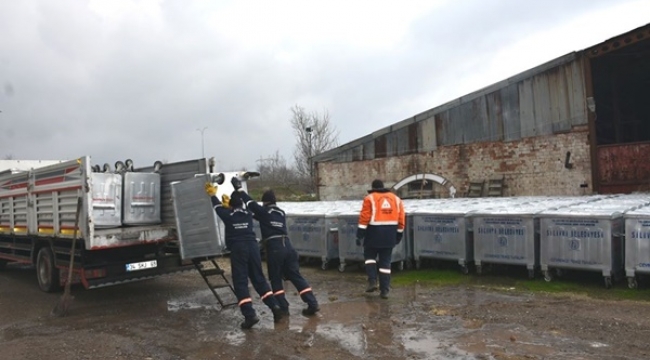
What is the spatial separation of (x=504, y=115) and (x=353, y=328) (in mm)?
12228

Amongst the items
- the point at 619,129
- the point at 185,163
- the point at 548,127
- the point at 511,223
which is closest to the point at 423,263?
the point at 511,223

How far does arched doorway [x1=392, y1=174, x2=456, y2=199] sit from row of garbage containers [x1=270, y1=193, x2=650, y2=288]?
7905 millimetres

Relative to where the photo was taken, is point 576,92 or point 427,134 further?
point 427,134

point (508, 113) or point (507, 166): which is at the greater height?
point (508, 113)

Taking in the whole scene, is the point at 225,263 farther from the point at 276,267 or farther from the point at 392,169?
the point at 392,169

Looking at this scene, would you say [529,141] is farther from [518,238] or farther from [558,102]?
[518,238]

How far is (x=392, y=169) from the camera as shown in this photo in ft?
62.6

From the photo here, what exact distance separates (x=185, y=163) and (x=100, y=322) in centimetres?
271

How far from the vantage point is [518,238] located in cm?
829

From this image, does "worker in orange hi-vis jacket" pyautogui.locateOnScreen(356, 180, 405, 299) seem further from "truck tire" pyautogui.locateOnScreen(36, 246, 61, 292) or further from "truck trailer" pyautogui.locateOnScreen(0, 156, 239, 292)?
"truck tire" pyautogui.locateOnScreen(36, 246, 61, 292)

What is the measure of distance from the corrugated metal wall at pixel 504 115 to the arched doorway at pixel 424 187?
3.36 ft

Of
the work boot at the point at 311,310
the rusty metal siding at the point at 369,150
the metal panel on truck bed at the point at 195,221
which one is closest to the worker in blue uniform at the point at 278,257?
the work boot at the point at 311,310

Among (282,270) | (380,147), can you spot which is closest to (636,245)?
(282,270)

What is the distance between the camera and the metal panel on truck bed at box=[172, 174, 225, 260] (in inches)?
287
